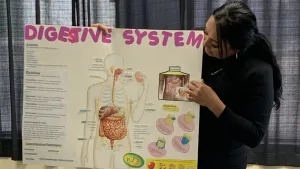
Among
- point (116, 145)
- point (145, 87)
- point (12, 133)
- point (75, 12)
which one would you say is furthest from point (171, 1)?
point (12, 133)

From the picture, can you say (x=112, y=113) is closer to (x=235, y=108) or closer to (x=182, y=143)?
(x=182, y=143)

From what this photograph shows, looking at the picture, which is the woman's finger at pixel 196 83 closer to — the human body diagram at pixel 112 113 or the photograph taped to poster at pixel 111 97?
the photograph taped to poster at pixel 111 97

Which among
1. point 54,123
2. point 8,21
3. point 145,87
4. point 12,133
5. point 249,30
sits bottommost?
point 12,133

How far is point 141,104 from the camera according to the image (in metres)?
1.26

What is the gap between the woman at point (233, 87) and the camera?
3.67 ft

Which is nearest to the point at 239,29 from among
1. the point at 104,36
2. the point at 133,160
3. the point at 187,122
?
the point at 187,122

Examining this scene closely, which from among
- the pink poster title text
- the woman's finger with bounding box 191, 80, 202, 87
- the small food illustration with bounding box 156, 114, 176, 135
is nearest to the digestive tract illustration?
the small food illustration with bounding box 156, 114, 176, 135

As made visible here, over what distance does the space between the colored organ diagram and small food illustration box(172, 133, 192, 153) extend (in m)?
0.14

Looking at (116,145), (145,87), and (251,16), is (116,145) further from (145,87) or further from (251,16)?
(251,16)

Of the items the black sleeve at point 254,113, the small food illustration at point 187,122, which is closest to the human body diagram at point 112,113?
the small food illustration at point 187,122

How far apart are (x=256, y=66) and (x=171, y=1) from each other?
733 mm

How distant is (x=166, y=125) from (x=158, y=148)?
0.09 m

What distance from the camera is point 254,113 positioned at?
114 centimetres

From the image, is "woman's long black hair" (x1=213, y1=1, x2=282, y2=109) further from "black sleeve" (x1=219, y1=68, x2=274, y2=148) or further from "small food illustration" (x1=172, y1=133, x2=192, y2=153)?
"small food illustration" (x1=172, y1=133, x2=192, y2=153)
